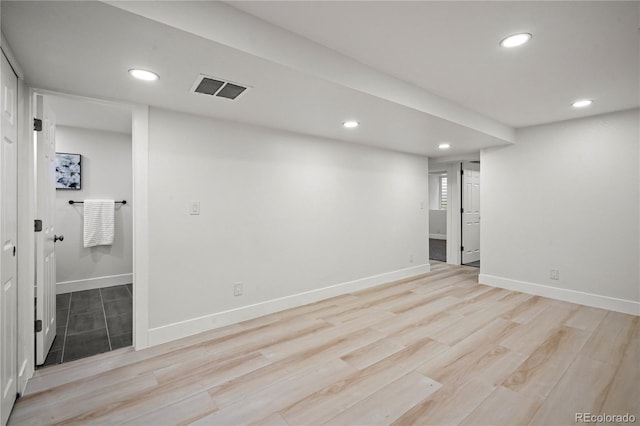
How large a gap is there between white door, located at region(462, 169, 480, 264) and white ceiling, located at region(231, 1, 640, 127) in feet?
10.1

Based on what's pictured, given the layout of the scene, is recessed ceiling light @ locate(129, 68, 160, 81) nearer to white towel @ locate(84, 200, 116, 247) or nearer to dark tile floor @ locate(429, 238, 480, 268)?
white towel @ locate(84, 200, 116, 247)

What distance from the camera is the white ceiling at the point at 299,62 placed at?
151 cm

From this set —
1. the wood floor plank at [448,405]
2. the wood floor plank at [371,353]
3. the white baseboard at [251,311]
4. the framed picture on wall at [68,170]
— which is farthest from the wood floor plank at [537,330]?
the framed picture on wall at [68,170]

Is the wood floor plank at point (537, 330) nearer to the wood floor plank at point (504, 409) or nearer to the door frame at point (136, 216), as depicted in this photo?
the wood floor plank at point (504, 409)

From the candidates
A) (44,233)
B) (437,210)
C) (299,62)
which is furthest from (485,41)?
(437,210)

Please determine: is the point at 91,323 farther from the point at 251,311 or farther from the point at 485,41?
the point at 485,41

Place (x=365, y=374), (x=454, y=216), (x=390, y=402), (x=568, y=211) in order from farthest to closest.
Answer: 1. (x=454, y=216)
2. (x=568, y=211)
3. (x=365, y=374)
4. (x=390, y=402)

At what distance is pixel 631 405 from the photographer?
1.81m

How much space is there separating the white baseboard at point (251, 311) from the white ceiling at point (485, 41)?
254 cm

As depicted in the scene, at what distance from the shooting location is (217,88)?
7.30 feet

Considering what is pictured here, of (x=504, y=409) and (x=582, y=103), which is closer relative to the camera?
(x=504, y=409)

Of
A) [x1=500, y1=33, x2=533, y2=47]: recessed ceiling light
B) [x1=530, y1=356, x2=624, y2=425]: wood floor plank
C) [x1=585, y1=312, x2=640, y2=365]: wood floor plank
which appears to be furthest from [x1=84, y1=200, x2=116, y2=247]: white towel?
[x1=585, y1=312, x2=640, y2=365]: wood floor plank

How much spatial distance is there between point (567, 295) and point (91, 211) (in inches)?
249

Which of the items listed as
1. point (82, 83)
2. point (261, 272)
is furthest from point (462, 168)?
point (82, 83)
